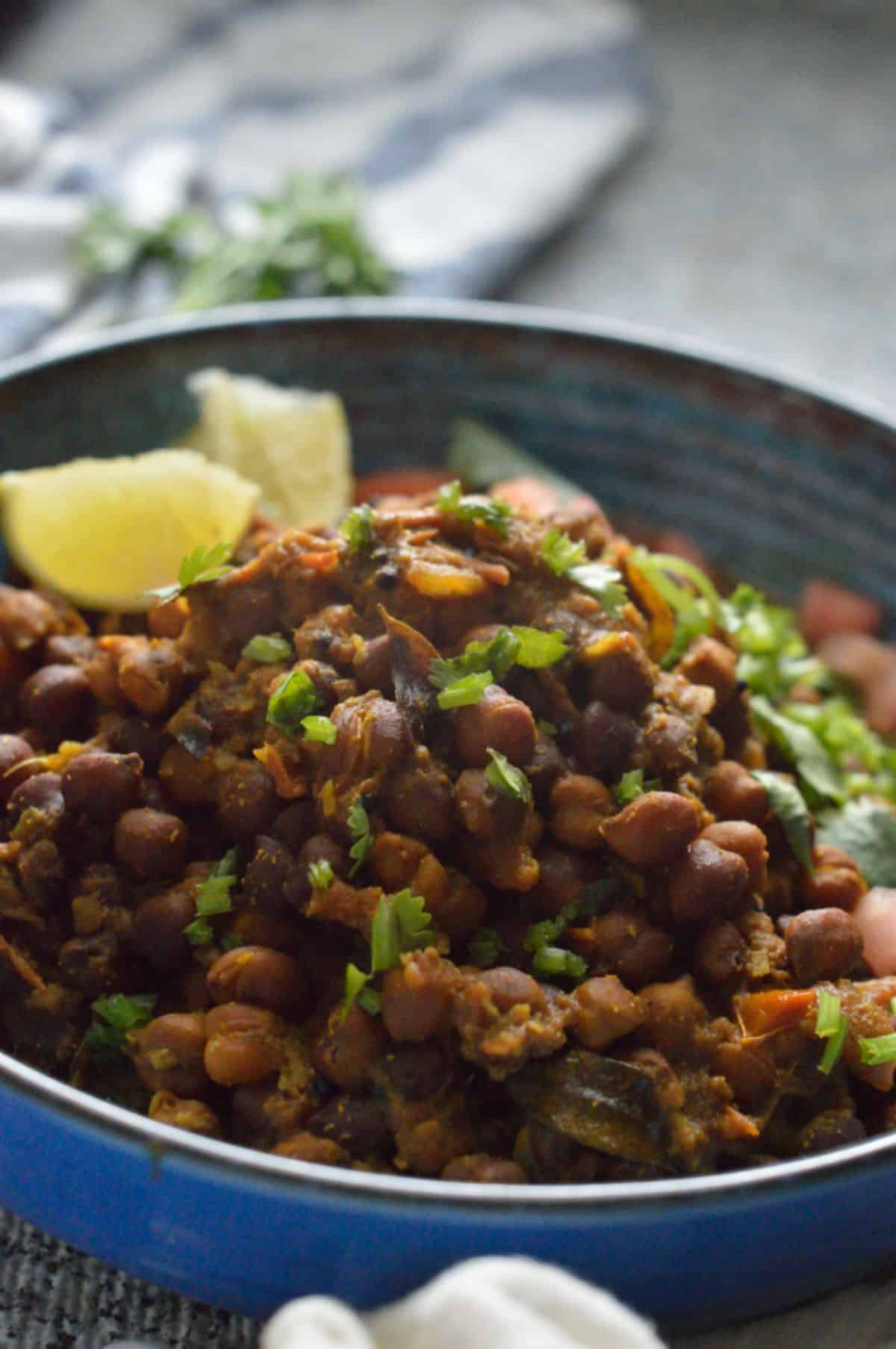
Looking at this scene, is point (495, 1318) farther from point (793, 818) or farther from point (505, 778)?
point (793, 818)

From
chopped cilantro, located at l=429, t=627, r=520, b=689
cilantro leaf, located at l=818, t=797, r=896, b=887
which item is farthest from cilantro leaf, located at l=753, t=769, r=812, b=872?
chopped cilantro, located at l=429, t=627, r=520, b=689

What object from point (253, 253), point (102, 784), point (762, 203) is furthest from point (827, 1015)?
point (762, 203)

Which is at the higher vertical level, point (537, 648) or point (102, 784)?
point (537, 648)

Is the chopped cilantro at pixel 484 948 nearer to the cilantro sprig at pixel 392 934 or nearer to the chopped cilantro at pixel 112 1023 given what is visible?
the cilantro sprig at pixel 392 934

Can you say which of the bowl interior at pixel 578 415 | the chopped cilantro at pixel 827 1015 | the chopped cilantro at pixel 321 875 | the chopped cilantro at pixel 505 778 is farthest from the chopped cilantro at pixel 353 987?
the bowl interior at pixel 578 415

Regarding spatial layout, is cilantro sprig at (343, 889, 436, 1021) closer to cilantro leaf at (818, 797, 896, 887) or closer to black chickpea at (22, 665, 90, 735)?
black chickpea at (22, 665, 90, 735)

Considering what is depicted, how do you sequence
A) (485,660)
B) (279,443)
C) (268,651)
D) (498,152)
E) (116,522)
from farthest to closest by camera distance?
1. (498,152)
2. (279,443)
3. (116,522)
4. (268,651)
5. (485,660)
